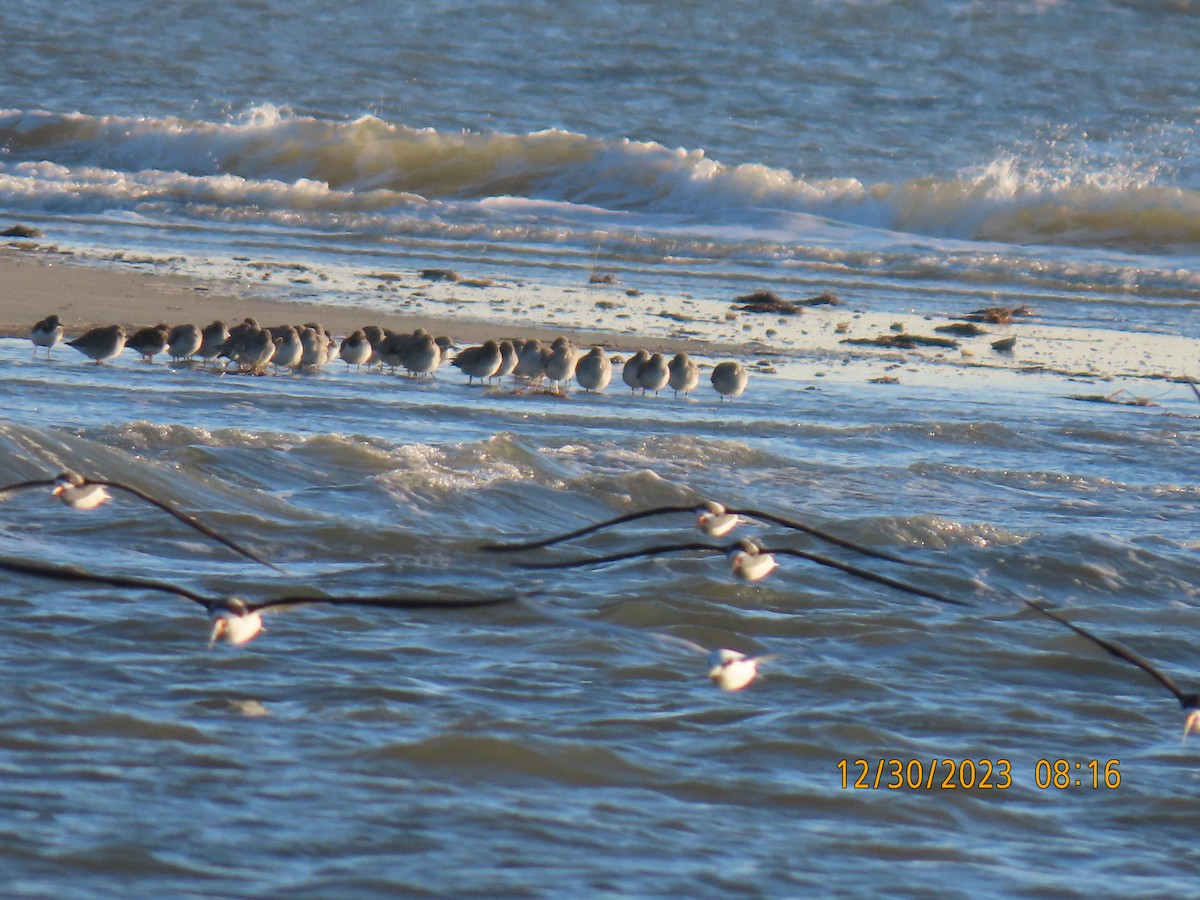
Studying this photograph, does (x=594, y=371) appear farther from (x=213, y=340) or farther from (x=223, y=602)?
(x=223, y=602)

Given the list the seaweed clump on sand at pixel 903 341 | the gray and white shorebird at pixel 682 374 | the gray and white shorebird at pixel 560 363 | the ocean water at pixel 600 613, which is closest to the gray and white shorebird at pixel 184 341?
the ocean water at pixel 600 613

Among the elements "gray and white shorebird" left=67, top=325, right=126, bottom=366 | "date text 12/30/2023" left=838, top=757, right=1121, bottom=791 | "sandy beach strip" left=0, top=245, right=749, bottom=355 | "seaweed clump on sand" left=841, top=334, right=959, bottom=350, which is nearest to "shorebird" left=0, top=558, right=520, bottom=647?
"date text 12/30/2023" left=838, top=757, right=1121, bottom=791

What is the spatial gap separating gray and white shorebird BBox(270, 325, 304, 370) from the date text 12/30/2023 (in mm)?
6593

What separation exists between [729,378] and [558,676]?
17.2 feet

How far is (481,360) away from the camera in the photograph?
10711mm

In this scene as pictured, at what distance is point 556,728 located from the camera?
15.4 ft

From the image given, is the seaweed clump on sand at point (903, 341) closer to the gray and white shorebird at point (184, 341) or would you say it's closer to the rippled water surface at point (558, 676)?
the rippled water surface at point (558, 676)

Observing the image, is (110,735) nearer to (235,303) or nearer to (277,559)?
(277,559)

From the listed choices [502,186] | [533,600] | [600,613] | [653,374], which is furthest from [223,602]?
[502,186]

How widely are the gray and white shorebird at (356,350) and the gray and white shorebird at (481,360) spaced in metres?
0.60

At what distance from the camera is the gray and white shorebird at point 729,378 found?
1027cm

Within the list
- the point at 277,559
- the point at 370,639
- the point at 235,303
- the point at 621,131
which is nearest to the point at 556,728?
the point at 370,639

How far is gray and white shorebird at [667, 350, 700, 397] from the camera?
1048cm

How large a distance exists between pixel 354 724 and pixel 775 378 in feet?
23.1
